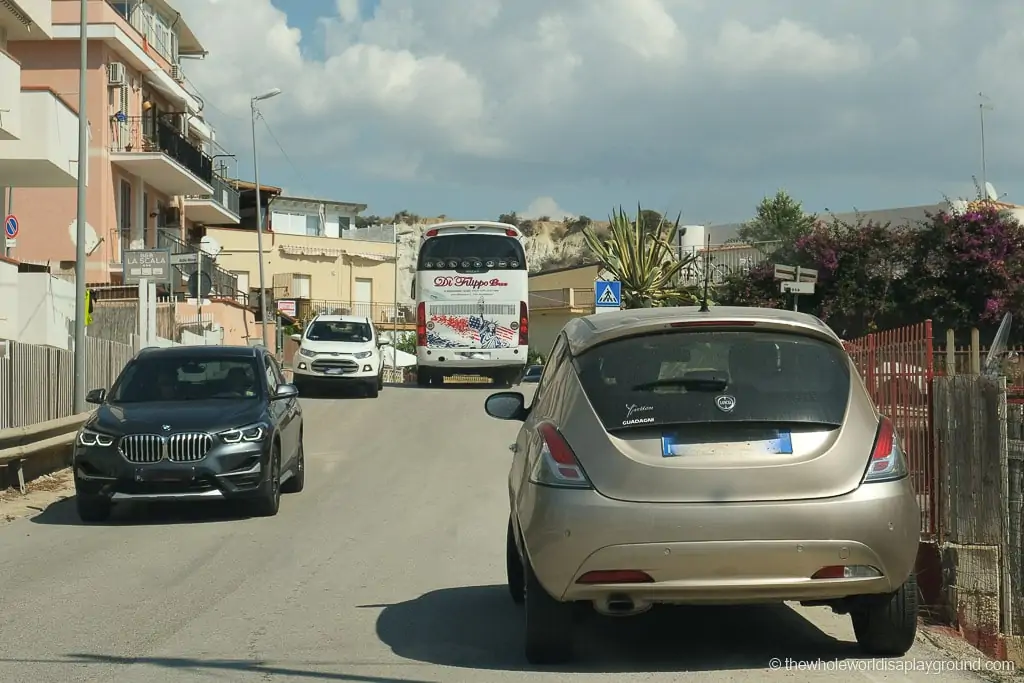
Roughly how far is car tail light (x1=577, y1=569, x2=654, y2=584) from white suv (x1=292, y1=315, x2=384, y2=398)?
23648 mm

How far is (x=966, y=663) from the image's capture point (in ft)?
22.2

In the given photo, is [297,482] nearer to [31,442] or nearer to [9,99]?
[31,442]

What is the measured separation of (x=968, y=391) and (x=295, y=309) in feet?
197

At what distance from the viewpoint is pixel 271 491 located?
43.3 feet

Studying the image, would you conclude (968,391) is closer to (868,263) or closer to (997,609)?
(997,609)

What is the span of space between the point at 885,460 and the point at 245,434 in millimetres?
8074

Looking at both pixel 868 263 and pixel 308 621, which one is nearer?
pixel 308 621

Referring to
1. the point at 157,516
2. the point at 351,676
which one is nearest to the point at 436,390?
the point at 157,516

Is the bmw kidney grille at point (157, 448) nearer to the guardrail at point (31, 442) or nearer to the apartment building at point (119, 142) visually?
the guardrail at point (31, 442)

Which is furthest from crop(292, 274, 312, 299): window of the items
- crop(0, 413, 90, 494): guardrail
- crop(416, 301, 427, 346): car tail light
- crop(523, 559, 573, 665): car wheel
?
crop(523, 559, 573, 665): car wheel

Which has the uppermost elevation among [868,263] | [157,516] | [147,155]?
[147,155]

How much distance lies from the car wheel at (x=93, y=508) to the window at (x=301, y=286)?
5659cm

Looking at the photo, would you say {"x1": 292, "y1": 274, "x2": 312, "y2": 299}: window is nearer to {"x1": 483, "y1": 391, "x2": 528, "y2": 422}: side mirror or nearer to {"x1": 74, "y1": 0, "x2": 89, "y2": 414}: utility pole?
{"x1": 74, "y1": 0, "x2": 89, "y2": 414}: utility pole

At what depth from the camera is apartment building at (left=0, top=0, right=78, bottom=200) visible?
77.2ft
